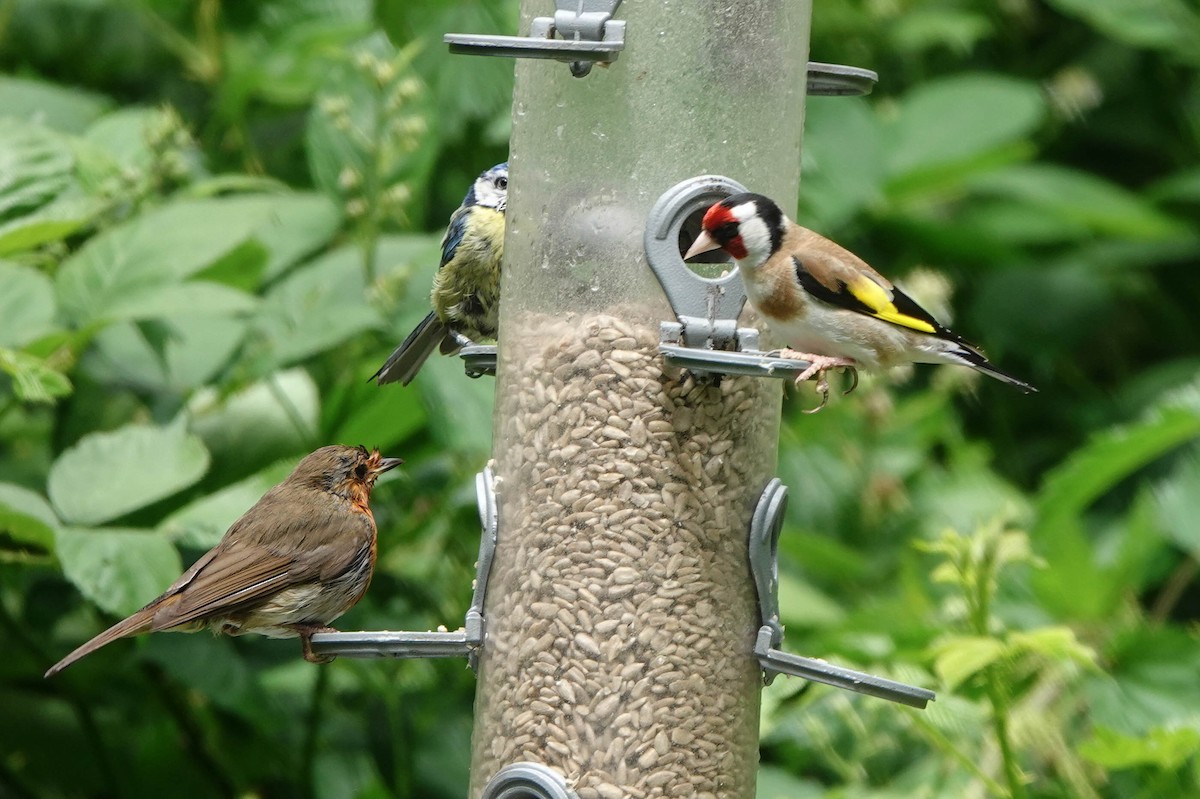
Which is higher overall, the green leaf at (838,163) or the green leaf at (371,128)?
the green leaf at (371,128)

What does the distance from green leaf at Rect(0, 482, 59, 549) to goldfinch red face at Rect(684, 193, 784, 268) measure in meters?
1.58

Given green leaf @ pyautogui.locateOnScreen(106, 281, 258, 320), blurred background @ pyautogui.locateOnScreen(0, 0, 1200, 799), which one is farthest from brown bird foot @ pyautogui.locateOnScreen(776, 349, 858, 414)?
green leaf @ pyautogui.locateOnScreen(106, 281, 258, 320)

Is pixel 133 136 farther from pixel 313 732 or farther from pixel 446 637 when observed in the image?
pixel 446 637

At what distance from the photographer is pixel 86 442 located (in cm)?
401

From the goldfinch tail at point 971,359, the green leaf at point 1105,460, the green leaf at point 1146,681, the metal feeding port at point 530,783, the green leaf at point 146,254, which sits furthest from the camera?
the green leaf at point 1105,460

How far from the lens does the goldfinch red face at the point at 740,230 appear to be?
11.2 ft

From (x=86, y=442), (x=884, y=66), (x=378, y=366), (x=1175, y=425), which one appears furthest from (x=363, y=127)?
(x=884, y=66)

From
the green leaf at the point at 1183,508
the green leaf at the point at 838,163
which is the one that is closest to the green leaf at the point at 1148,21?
the green leaf at the point at 838,163

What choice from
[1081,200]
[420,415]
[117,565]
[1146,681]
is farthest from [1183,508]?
[117,565]

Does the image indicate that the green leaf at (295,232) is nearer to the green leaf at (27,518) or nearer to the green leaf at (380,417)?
the green leaf at (380,417)

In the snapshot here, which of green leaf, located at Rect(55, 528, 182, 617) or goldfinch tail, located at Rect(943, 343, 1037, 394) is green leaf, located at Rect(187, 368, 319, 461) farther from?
goldfinch tail, located at Rect(943, 343, 1037, 394)

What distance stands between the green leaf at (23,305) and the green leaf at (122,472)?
302mm

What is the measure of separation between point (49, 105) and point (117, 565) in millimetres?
2278

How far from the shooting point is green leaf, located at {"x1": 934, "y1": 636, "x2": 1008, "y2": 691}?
3.58 meters
